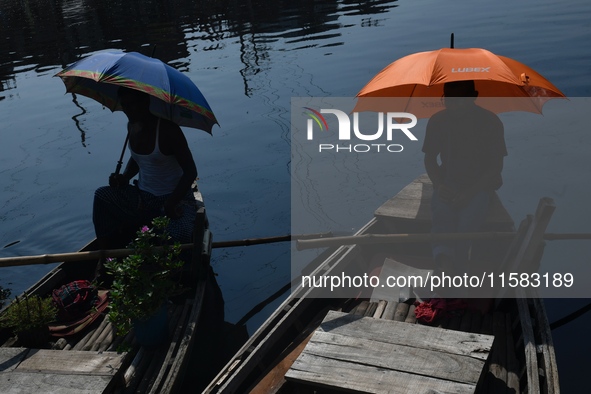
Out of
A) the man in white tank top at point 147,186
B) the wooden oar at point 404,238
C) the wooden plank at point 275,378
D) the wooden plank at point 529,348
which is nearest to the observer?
the wooden plank at point 529,348

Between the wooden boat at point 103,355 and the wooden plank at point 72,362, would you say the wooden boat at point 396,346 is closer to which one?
the wooden boat at point 103,355

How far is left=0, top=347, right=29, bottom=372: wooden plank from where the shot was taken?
5539mm

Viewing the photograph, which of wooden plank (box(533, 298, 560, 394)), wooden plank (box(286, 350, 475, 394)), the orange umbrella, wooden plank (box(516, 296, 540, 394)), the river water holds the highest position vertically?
the orange umbrella

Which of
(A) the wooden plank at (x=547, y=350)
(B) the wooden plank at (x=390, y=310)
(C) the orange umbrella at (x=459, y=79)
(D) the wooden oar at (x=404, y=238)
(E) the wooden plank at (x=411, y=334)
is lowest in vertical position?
(B) the wooden plank at (x=390, y=310)

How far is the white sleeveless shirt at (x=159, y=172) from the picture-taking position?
24.4 feet

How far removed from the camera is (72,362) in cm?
552

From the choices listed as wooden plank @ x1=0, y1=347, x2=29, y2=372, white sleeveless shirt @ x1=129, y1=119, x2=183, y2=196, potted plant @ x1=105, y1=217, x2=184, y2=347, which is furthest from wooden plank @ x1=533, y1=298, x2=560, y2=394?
wooden plank @ x1=0, y1=347, x2=29, y2=372

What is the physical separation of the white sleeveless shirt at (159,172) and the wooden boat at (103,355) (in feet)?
2.61

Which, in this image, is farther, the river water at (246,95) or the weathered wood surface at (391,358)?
the river water at (246,95)

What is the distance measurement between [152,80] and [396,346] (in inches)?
142

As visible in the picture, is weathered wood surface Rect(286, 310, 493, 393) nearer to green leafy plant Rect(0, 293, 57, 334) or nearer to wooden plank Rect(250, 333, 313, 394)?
wooden plank Rect(250, 333, 313, 394)

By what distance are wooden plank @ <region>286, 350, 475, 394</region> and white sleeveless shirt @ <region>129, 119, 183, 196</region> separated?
317cm

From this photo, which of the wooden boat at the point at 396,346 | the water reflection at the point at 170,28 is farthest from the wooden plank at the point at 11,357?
the water reflection at the point at 170,28

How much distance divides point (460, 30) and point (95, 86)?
16.3 metres
